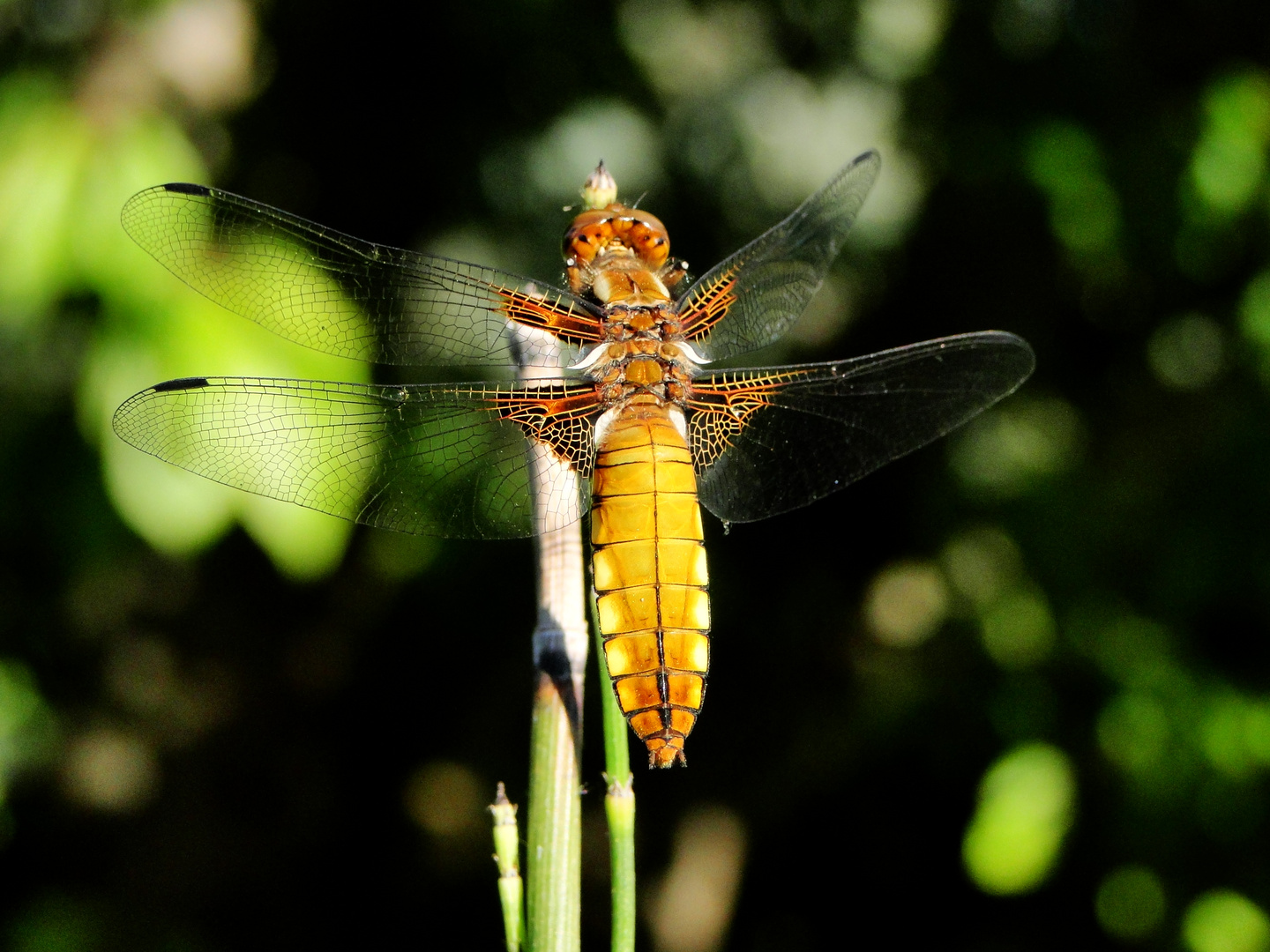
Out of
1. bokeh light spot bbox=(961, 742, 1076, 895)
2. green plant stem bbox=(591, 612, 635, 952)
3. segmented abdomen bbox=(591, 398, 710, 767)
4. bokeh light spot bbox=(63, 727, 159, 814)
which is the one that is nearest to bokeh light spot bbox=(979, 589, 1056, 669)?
bokeh light spot bbox=(961, 742, 1076, 895)

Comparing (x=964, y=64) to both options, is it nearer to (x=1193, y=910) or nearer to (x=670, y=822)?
(x=1193, y=910)

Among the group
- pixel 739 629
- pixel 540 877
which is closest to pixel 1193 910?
pixel 739 629

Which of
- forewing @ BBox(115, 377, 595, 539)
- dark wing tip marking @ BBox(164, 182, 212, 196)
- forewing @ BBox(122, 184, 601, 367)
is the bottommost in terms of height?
forewing @ BBox(115, 377, 595, 539)

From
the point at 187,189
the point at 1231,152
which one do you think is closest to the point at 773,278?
the point at 187,189

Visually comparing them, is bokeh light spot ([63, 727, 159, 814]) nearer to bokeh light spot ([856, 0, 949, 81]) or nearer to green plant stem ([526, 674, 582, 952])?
green plant stem ([526, 674, 582, 952])

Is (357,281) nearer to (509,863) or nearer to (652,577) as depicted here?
(652,577)

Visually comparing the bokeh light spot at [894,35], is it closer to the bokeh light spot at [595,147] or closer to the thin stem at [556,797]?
the bokeh light spot at [595,147]
